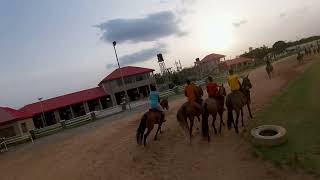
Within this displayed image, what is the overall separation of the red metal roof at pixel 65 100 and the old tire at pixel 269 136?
44.0 m

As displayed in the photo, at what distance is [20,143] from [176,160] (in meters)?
23.0

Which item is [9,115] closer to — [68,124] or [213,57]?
[68,124]

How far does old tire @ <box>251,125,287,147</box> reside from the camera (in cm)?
1259

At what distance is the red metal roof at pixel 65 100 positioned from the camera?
53.8m

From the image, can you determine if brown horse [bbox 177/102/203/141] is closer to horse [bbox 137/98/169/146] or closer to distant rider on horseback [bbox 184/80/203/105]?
distant rider on horseback [bbox 184/80/203/105]

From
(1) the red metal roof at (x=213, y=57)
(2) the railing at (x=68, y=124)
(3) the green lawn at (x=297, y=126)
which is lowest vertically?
(3) the green lawn at (x=297, y=126)

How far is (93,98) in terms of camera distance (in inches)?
2201

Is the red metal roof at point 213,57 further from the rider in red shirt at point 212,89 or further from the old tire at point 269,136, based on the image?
the old tire at point 269,136

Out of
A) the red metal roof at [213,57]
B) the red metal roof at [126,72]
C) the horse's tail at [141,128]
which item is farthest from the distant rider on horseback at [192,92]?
the red metal roof at [213,57]

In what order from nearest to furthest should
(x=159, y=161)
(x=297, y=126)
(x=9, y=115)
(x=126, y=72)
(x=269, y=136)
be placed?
(x=269, y=136) → (x=159, y=161) → (x=297, y=126) → (x=9, y=115) → (x=126, y=72)

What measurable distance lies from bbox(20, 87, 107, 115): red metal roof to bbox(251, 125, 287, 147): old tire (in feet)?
144

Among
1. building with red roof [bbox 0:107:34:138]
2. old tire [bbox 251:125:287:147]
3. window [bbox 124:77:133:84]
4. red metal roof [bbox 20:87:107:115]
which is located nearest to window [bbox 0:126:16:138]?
building with red roof [bbox 0:107:34:138]

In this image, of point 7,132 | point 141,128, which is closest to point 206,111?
point 141,128

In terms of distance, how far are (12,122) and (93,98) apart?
16.4 metres
